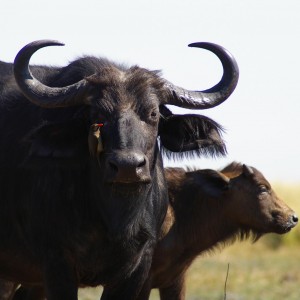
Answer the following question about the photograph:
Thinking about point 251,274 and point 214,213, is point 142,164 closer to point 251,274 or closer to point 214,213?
point 214,213

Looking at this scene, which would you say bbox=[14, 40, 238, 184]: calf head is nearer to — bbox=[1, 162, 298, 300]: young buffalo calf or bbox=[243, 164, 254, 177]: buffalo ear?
bbox=[1, 162, 298, 300]: young buffalo calf

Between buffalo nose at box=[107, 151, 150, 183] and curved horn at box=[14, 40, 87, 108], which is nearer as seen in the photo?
buffalo nose at box=[107, 151, 150, 183]

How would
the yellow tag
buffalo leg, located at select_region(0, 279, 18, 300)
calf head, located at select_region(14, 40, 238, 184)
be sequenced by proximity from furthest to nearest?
buffalo leg, located at select_region(0, 279, 18, 300) < the yellow tag < calf head, located at select_region(14, 40, 238, 184)

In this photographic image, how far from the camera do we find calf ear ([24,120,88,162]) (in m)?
11.0

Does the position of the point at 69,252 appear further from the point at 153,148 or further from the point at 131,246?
the point at 153,148

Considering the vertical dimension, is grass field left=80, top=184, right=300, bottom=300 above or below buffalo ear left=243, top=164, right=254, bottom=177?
below

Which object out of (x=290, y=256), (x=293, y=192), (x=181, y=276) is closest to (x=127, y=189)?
(x=181, y=276)

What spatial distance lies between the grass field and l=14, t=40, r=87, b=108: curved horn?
11.0 feet

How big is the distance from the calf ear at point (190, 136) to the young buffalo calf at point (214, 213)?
3109mm

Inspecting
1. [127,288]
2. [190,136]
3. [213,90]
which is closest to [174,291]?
[127,288]

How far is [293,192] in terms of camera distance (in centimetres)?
5438

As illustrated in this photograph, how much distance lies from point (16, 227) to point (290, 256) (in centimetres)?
2253

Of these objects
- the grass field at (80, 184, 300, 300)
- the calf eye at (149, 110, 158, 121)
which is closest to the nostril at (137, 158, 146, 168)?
the calf eye at (149, 110, 158, 121)

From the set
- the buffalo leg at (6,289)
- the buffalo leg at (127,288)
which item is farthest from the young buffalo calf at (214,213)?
the buffalo leg at (127,288)
